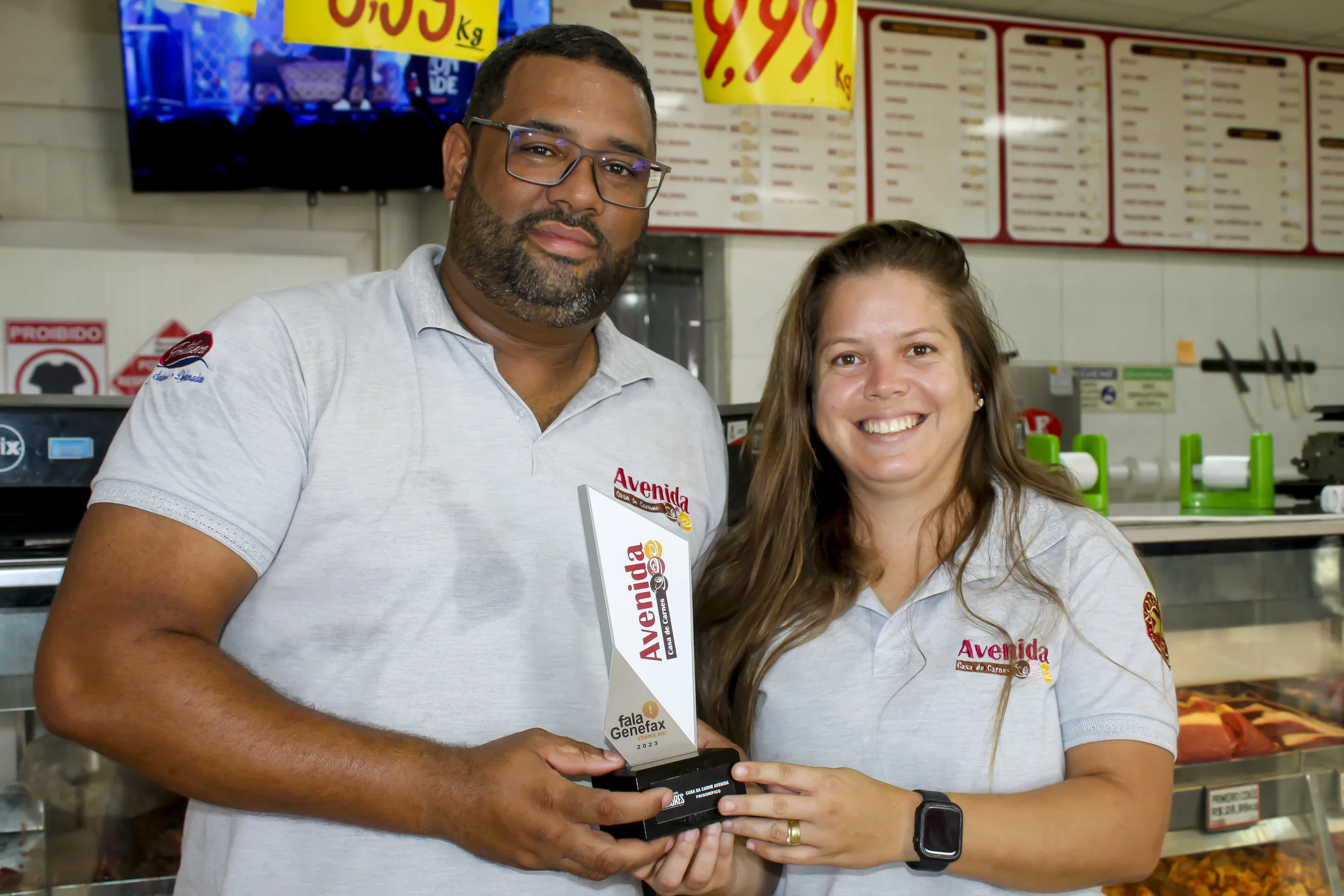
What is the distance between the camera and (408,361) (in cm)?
135

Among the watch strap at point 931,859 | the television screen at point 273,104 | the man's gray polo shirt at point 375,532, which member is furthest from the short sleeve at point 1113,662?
the television screen at point 273,104

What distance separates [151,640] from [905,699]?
34.4 inches

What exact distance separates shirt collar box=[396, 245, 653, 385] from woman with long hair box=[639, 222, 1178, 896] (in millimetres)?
233

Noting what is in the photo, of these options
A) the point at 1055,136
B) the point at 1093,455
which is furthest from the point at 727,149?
the point at 1093,455

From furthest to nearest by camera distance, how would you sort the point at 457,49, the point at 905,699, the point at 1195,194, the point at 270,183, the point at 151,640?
1. the point at 1195,194
2. the point at 270,183
3. the point at 457,49
4. the point at 905,699
5. the point at 151,640

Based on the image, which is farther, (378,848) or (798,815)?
(378,848)

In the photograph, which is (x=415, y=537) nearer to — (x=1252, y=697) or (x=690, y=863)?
(x=690, y=863)

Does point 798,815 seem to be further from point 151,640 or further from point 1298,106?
point 1298,106

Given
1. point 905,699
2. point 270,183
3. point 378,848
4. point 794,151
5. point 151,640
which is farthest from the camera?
point 794,151

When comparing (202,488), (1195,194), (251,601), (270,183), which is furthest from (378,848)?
(1195,194)

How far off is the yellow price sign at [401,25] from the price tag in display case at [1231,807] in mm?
1886

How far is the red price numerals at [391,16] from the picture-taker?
1.79m

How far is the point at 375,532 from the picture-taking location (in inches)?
49.6

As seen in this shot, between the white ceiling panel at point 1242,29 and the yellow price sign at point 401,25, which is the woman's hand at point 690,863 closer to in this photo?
the yellow price sign at point 401,25
